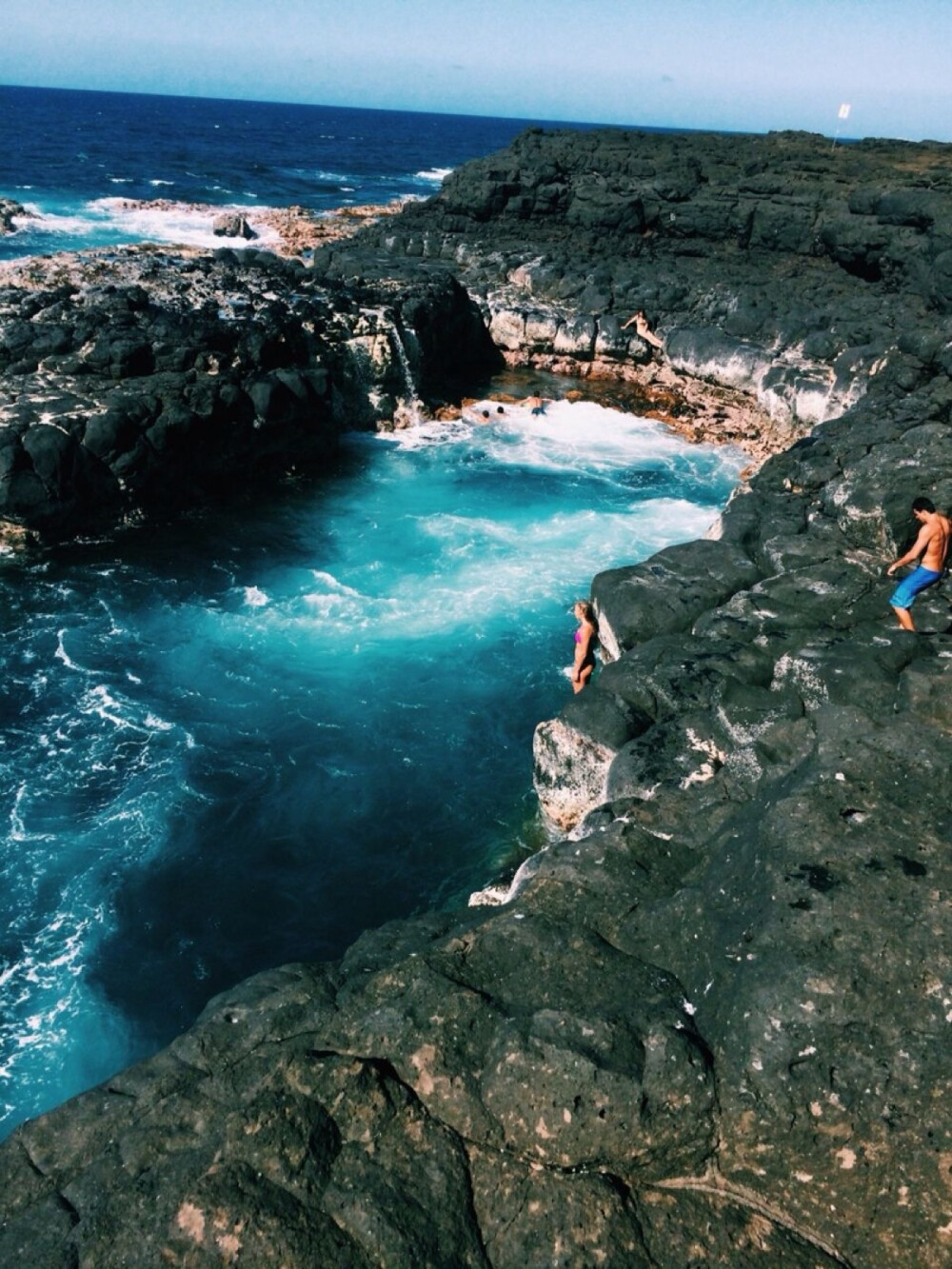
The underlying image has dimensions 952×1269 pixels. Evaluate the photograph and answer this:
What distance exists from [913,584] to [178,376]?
20.9 metres

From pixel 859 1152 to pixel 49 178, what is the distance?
3762 inches

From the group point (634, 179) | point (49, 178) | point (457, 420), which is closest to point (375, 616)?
point (457, 420)

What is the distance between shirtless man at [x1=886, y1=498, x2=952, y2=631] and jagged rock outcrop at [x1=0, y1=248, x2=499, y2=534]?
63.5 ft

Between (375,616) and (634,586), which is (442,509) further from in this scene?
(634,586)

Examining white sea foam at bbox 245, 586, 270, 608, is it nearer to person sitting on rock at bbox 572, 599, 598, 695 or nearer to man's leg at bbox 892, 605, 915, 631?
person sitting on rock at bbox 572, 599, 598, 695

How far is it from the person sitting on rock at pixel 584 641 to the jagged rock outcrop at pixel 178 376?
14.6 m

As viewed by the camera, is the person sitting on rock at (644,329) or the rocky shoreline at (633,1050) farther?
the person sitting on rock at (644,329)

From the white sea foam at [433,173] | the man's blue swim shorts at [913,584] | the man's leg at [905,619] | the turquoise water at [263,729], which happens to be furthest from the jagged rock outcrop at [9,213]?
the man's leg at [905,619]

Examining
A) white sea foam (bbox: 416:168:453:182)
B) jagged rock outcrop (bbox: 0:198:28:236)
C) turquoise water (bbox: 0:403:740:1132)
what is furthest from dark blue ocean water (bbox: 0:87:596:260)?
turquoise water (bbox: 0:403:740:1132)

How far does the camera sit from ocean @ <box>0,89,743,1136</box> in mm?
12414

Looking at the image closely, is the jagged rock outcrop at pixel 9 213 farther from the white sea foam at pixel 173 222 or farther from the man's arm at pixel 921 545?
the man's arm at pixel 921 545

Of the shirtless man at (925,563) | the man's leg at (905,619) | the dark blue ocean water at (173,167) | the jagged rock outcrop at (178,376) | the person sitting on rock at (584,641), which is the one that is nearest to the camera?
the man's leg at (905,619)

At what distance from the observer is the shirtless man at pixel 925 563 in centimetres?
1330

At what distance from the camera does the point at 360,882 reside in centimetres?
1364
